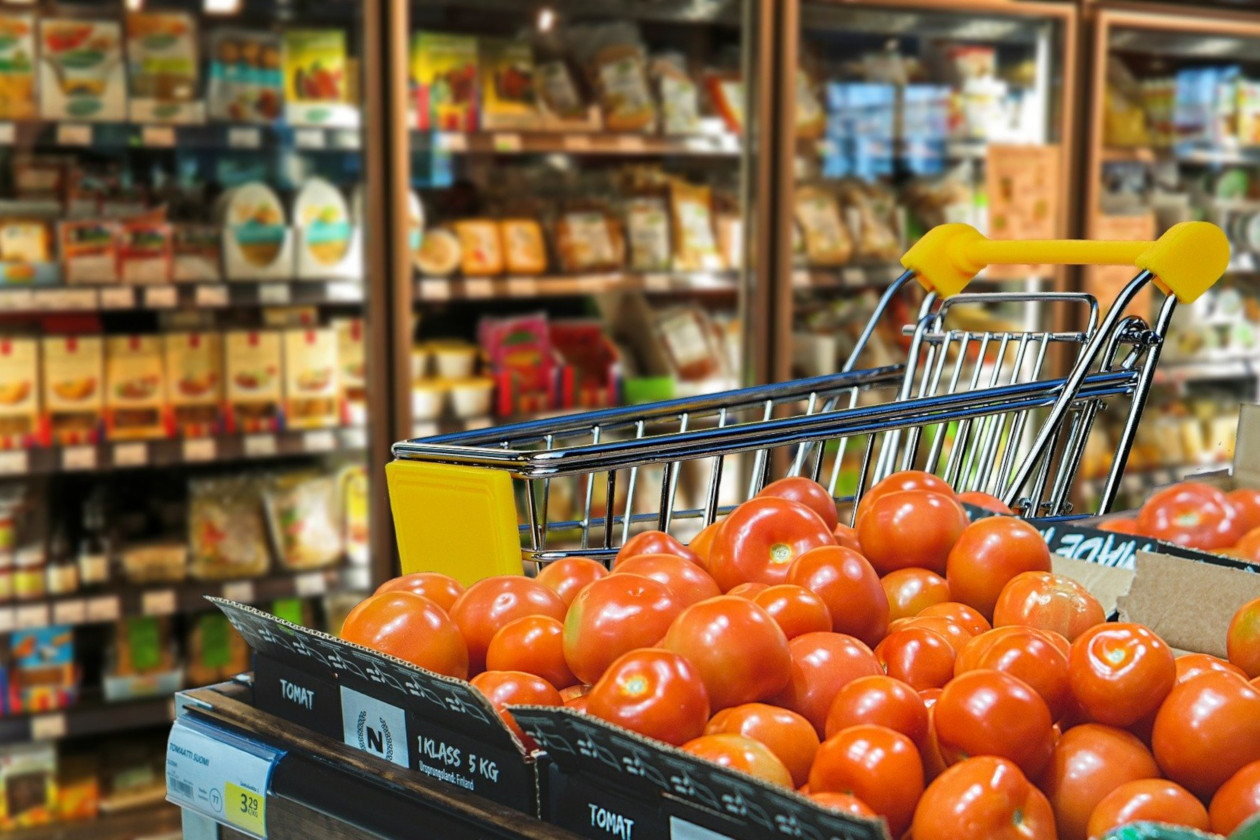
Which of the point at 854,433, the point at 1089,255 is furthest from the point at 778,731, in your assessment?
the point at 1089,255

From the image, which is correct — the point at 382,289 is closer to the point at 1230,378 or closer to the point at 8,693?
the point at 8,693

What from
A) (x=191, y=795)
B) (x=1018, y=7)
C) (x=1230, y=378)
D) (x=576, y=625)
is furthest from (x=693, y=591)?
(x=1230, y=378)

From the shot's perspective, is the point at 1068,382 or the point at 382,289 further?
the point at 382,289

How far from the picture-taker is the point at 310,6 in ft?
9.47

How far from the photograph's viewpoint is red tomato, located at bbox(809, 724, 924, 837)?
0.69m

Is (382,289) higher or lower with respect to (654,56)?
lower

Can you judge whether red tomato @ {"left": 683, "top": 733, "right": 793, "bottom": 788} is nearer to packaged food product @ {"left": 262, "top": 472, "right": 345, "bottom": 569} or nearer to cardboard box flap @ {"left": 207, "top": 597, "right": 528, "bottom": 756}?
cardboard box flap @ {"left": 207, "top": 597, "right": 528, "bottom": 756}

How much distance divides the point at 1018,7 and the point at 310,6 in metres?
1.89

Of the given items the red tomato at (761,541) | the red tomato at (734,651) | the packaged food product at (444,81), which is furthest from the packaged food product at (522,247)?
the red tomato at (734,651)

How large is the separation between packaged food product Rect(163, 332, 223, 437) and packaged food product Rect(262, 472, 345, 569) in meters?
0.24

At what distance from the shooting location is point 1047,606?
91cm

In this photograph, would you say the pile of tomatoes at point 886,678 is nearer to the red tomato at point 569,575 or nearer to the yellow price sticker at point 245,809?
the red tomato at point 569,575

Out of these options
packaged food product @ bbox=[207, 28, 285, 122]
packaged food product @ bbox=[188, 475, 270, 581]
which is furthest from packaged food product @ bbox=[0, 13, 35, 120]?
A: packaged food product @ bbox=[188, 475, 270, 581]

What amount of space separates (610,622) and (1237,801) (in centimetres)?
37
